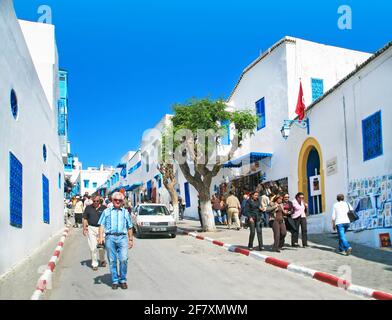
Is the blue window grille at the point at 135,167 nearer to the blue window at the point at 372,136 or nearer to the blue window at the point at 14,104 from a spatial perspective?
the blue window at the point at 372,136

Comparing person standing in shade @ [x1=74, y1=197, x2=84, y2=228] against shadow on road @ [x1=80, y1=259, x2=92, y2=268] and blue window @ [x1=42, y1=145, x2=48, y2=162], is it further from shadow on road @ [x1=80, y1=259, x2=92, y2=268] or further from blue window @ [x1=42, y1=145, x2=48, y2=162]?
shadow on road @ [x1=80, y1=259, x2=92, y2=268]

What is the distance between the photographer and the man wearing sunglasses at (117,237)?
800cm

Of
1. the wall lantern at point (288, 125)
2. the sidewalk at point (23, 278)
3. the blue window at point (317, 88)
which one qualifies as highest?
the blue window at point (317, 88)

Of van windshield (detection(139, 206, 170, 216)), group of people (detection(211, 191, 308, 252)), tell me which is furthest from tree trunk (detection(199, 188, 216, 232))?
group of people (detection(211, 191, 308, 252))

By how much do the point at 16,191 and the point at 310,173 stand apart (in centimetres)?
1152

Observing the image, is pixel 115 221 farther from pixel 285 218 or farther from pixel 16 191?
pixel 285 218

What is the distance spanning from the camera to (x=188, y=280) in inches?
345

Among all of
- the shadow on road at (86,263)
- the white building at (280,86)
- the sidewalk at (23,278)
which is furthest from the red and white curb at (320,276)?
the white building at (280,86)

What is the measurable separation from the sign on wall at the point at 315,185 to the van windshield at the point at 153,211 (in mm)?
5923

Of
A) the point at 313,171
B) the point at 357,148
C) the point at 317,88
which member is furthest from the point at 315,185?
the point at 317,88

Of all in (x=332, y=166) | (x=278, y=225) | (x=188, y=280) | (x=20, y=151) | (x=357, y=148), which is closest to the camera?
(x=188, y=280)

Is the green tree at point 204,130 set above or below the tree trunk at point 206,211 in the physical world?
above

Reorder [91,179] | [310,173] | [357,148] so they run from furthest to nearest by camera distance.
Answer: [91,179] → [310,173] → [357,148]
